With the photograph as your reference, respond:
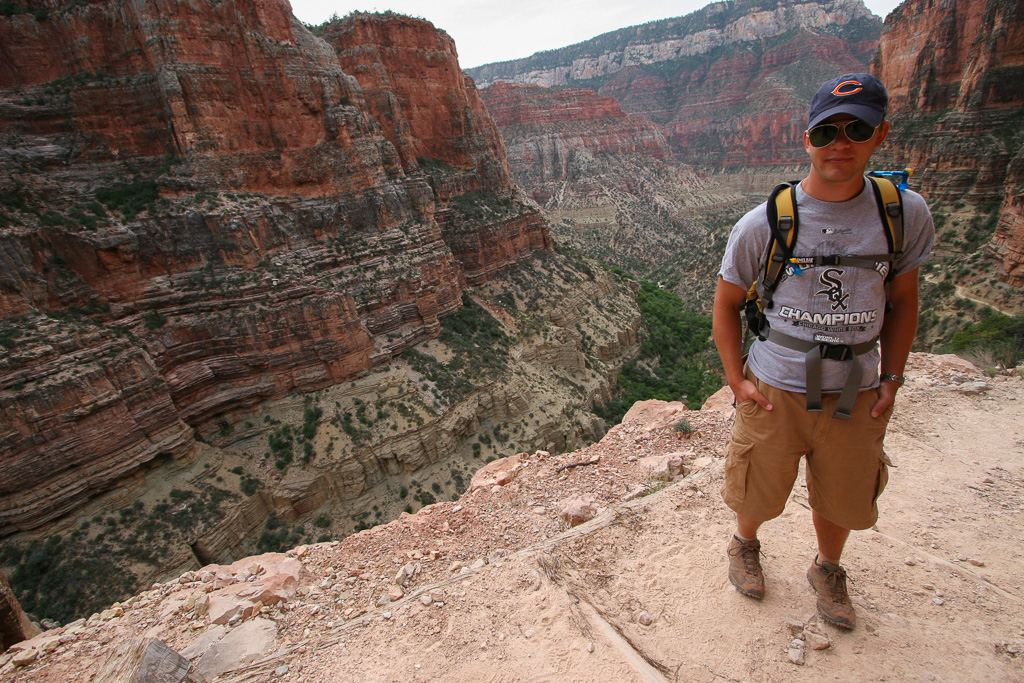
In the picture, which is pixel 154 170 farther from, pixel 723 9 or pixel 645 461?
pixel 723 9

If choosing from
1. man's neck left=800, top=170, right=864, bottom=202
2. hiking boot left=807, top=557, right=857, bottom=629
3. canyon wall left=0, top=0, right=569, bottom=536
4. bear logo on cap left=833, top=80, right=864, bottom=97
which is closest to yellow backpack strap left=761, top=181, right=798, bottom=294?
man's neck left=800, top=170, right=864, bottom=202

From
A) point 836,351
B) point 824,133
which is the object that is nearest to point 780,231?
point 824,133

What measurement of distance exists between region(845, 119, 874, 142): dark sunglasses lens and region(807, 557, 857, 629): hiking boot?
10.6ft

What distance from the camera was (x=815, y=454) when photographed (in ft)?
11.7

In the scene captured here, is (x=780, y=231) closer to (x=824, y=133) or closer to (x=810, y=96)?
(x=824, y=133)

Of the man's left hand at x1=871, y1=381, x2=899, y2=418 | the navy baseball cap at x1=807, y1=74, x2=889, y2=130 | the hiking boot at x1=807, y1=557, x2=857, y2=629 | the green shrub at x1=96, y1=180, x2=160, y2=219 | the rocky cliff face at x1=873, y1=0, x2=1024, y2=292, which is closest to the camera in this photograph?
the navy baseball cap at x1=807, y1=74, x2=889, y2=130

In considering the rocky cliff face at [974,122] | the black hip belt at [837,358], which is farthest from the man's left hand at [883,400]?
the rocky cliff face at [974,122]

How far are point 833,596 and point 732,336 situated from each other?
7.49ft

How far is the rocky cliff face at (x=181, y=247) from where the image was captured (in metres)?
14.9

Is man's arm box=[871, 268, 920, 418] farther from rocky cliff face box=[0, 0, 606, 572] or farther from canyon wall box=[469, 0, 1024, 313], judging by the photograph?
canyon wall box=[469, 0, 1024, 313]

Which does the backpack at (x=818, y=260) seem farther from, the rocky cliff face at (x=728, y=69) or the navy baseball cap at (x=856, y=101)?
the rocky cliff face at (x=728, y=69)

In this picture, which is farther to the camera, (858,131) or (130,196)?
(130,196)

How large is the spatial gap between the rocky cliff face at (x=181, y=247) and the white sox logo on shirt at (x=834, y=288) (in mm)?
18892

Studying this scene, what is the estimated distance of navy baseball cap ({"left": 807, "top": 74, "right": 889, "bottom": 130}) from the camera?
297 centimetres
